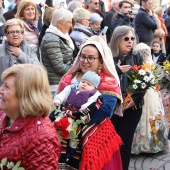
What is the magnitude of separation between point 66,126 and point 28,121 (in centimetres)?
78

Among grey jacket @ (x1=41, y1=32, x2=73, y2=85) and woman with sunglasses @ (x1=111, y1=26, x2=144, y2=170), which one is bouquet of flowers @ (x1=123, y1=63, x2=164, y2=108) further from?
grey jacket @ (x1=41, y1=32, x2=73, y2=85)

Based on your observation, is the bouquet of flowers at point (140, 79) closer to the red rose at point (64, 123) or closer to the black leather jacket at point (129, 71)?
the black leather jacket at point (129, 71)

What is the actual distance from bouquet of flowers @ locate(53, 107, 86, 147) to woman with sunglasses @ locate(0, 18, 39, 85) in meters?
1.70

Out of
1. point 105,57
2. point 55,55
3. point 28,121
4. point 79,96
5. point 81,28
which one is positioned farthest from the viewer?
point 81,28

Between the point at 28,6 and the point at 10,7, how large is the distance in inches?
99.3

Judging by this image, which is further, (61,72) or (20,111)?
(61,72)

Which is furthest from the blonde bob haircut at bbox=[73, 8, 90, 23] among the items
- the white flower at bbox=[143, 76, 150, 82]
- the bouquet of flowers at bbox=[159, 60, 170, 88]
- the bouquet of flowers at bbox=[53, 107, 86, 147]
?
the bouquet of flowers at bbox=[53, 107, 86, 147]

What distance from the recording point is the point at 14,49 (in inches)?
206

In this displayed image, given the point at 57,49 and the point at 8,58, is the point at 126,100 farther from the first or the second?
the point at 8,58

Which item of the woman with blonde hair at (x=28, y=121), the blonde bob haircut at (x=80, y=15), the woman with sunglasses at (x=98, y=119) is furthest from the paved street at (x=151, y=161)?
the woman with blonde hair at (x=28, y=121)

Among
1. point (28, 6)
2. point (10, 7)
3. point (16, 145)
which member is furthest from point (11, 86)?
point (10, 7)

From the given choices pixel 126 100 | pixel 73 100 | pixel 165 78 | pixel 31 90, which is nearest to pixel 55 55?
pixel 126 100

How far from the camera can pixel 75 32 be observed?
712 cm

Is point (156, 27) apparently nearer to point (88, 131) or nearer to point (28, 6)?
point (28, 6)
